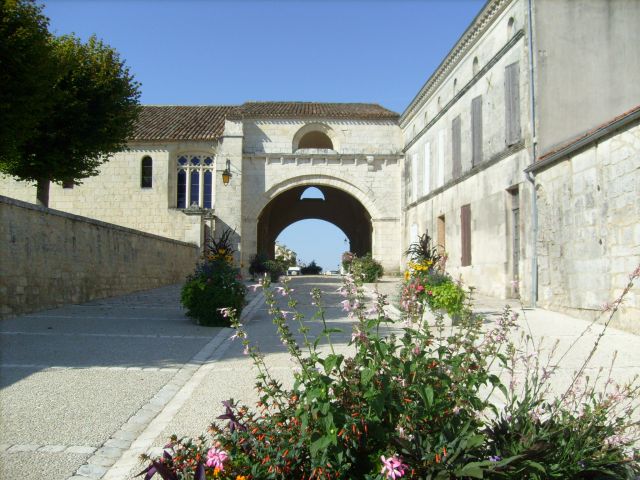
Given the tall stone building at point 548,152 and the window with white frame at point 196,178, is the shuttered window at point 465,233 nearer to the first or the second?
the tall stone building at point 548,152

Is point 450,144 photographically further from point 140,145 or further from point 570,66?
point 140,145

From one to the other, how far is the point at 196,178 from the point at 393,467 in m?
24.0

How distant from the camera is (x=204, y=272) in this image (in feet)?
31.5

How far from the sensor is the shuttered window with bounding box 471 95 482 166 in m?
15.1

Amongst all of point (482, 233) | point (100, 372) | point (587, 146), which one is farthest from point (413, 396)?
point (482, 233)

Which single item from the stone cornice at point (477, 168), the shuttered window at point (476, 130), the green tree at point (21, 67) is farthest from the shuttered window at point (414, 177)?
the green tree at point (21, 67)

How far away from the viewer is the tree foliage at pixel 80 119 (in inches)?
610

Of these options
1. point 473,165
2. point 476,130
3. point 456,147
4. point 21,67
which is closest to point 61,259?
point 21,67

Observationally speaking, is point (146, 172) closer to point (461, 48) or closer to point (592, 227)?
point (461, 48)

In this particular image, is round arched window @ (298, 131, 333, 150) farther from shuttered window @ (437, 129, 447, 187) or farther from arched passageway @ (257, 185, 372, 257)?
shuttered window @ (437, 129, 447, 187)

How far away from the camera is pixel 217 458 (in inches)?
97.0

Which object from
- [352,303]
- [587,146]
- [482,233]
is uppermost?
[587,146]

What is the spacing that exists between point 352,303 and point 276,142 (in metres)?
21.4

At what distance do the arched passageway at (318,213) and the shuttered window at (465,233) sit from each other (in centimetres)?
1536
